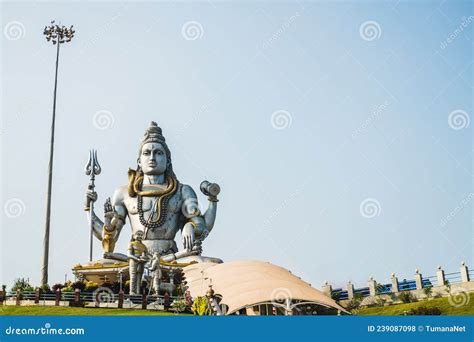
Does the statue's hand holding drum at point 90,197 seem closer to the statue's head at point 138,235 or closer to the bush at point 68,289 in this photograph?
the statue's head at point 138,235

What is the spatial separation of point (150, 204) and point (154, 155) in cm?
196

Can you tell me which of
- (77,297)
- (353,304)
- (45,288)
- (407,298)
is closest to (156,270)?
(77,297)

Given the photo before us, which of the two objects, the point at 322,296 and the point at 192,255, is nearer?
the point at 322,296

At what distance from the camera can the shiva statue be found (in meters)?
26.0

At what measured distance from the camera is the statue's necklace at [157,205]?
26281mm

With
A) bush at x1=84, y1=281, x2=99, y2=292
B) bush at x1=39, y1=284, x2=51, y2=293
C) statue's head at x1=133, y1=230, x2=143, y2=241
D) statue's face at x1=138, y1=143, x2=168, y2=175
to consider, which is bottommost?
bush at x1=39, y1=284, x2=51, y2=293

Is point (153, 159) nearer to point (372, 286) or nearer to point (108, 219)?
point (108, 219)

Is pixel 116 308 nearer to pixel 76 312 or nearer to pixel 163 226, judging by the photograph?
pixel 76 312

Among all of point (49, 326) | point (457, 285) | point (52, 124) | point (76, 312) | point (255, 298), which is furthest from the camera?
point (52, 124)

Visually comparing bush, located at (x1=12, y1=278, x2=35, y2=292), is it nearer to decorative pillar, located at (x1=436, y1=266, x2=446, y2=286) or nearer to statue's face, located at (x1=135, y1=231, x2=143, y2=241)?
statue's face, located at (x1=135, y1=231, x2=143, y2=241)

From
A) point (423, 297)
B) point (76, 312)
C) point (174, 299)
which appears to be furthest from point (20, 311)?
point (423, 297)

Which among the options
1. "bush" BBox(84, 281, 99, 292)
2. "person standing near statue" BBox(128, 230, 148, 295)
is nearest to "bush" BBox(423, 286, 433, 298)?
"person standing near statue" BBox(128, 230, 148, 295)

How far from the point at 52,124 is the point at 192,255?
284 inches

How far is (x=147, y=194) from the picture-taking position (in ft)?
86.7
